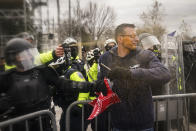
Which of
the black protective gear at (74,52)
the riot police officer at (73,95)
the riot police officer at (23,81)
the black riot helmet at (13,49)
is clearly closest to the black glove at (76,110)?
the riot police officer at (73,95)

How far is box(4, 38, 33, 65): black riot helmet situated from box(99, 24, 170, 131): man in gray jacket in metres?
0.86

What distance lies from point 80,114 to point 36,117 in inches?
29.5

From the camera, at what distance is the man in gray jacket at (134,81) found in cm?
188

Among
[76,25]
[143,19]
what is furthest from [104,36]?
[76,25]

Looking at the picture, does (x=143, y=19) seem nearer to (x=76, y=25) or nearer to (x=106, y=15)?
(x=106, y=15)

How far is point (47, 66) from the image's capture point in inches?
84.1

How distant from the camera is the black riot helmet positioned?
158 cm

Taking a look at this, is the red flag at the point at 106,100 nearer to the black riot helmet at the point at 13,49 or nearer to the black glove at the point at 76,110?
the black glove at the point at 76,110

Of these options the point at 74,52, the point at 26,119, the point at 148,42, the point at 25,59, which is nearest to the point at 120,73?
the point at 25,59

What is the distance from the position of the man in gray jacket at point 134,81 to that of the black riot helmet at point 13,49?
0.86 meters

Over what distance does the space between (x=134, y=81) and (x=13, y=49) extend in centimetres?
116

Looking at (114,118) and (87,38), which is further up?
(87,38)

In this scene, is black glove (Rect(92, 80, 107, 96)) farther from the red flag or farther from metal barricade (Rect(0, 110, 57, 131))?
metal barricade (Rect(0, 110, 57, 131))

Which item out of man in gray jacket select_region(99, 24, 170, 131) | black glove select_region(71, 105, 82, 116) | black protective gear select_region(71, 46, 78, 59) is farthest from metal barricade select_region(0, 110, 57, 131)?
black protective gear select_region(71, 46, 78, 59)
